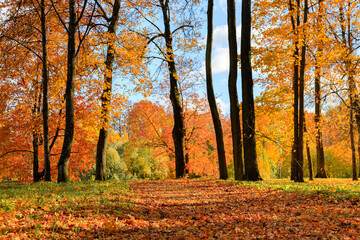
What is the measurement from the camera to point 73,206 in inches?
203

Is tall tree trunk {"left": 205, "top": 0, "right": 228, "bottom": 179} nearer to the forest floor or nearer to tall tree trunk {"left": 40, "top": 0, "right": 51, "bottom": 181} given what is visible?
the forest floor

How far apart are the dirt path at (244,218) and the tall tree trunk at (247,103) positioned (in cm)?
373

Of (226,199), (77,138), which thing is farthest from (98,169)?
(226,199)

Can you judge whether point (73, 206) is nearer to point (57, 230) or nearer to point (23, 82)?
point (57, 230)

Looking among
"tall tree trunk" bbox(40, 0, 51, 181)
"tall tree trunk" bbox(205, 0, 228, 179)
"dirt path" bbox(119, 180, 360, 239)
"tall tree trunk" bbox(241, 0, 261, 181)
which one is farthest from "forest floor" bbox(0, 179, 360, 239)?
"tall tree trunk" bbox(40, 0, 51, 181)

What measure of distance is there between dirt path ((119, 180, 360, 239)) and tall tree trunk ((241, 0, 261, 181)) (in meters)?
3.73

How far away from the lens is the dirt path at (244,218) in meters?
4.16

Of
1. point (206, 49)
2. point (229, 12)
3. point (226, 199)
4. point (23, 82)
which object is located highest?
point (229, 12)

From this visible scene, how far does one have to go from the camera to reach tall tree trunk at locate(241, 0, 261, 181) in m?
11.3

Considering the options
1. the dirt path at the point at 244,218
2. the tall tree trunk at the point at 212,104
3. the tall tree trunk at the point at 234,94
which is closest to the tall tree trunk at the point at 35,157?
the tall tree trunk at the point at 212,104

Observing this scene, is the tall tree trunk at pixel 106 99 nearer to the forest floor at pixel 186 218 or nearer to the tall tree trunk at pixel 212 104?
the tall tree trunk at pixel 212 104

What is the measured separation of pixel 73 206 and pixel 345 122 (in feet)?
62.9

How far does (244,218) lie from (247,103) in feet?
23.0

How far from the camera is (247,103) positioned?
→ 11555 mm
